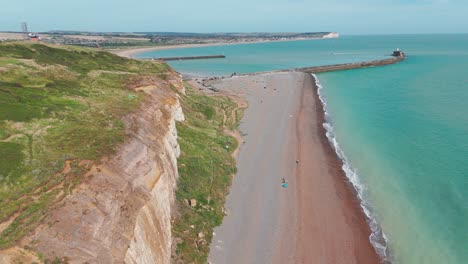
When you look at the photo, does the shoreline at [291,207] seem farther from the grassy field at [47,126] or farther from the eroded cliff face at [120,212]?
the grassy field at [47,126]

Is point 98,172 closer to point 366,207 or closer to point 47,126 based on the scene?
point 47,126

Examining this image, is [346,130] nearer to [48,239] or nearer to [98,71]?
[98,71]

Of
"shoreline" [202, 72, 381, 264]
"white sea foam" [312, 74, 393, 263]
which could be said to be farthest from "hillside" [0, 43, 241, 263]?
"white sea foam" [312, 74, 393, 263]

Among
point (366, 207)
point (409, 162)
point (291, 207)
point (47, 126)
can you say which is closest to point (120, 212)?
point (47, 126)

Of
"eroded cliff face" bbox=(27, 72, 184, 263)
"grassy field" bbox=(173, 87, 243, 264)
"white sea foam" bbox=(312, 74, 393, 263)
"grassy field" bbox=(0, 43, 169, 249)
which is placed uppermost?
"grassy field" bbox=(0, 43, 169, 249)

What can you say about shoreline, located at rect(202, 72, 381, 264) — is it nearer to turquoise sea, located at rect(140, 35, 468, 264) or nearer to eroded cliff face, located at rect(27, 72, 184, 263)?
turquoise sea, located at rect(140, 35, 468, 264)

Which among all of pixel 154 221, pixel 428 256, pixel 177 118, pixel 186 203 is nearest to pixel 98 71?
pixel 177 118
